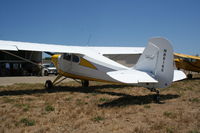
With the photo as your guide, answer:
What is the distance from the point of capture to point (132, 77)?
6.37 meters

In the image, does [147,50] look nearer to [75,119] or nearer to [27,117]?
[75,119]

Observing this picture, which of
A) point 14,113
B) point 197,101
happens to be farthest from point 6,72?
point 197,101

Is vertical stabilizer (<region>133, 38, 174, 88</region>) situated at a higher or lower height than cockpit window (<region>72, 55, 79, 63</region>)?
lower

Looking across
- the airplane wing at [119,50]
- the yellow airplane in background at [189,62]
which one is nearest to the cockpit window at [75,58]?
the airplane wing at [119,50]

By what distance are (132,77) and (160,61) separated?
112cm

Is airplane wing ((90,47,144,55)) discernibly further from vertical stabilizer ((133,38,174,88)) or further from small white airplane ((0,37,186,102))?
vertical stabilizer ((133,38,174,88))

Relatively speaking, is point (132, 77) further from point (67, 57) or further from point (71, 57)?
point (67, 57)

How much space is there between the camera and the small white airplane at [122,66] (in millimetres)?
6527

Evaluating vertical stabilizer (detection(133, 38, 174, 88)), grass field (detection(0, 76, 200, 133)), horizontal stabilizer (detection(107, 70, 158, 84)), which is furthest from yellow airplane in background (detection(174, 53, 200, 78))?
horizontal stabilizer (detection(107, 70, 158, 84))

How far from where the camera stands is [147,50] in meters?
7.09

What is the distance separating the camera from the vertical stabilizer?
21.5ft

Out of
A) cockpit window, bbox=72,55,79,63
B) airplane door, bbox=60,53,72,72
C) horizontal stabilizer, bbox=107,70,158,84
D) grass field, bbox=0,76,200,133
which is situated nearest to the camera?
grass field, bbox=0,76,200,133

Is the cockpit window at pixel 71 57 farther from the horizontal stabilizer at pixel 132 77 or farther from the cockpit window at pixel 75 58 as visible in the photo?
the horizontal stabilizer at pixel 132 77

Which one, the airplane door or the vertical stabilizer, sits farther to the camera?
the airplane door
